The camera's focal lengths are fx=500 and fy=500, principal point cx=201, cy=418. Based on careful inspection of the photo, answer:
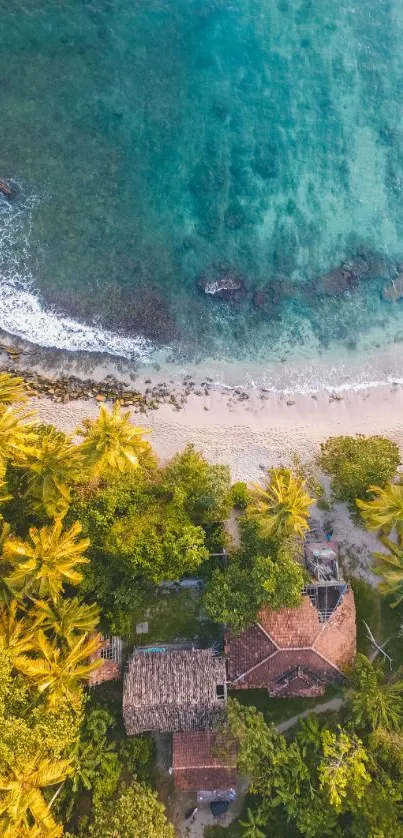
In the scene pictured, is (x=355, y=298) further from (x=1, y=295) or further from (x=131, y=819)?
(x=131, y=819)

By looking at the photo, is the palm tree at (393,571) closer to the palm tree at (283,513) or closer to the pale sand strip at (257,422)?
the palm tree at (283,513)

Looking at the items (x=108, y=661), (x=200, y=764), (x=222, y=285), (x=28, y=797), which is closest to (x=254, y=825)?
(x=200, y=764)

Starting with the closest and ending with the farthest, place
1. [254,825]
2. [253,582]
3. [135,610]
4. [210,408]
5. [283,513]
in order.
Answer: [283,513], [253,582], [254,825], [135,610], [210,408]

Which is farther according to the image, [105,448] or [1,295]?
[1,295]

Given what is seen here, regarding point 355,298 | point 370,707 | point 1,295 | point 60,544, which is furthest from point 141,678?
point 355,298

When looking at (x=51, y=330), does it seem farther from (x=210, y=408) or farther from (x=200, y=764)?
(x=200, y=764)

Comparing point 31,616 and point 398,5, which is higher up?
point 398,5
